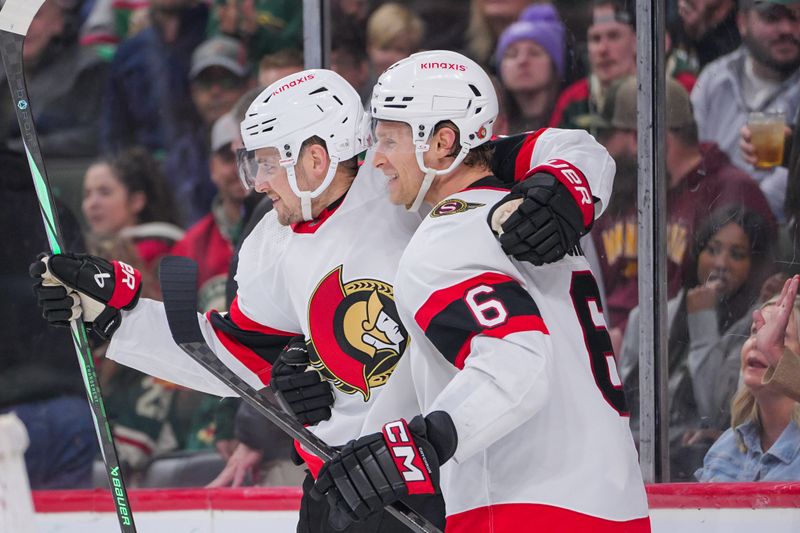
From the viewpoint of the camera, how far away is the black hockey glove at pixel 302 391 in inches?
83.2

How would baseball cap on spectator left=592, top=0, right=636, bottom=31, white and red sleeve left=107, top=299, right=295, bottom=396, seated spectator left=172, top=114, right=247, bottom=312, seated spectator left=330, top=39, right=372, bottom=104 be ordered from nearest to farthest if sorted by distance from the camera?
white and red sleeve left=107, top=299, right=295, bottom=396 → baseball cap on spectator left=592, top=0, right=636, bottom=31 → seated spectator left=330, top=39, right=372, bottom=104 → seated spectator left=172, top=114, right=247, bottom=312

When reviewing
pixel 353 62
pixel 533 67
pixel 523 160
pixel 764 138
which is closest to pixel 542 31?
pixel 533 67

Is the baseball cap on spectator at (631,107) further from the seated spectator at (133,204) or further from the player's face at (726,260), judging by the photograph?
the seated spectator at (133,204)

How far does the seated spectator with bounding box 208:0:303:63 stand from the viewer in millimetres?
3555

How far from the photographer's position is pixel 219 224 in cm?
376

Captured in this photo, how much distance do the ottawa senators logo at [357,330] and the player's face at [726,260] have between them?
4.29 feet

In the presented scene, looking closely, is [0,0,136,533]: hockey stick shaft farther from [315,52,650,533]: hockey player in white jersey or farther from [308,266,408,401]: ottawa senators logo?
[315,52,650,533]: hockey player in white jersey

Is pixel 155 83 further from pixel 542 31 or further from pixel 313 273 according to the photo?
pixel 313 273

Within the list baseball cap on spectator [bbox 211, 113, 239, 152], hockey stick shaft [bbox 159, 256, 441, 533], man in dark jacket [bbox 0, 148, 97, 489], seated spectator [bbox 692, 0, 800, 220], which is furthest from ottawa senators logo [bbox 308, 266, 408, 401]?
man in dark jacket [bbox 0, 148, 97, 489]

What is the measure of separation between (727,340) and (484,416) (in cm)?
167

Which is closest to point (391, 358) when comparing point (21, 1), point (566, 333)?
point (566, 333)

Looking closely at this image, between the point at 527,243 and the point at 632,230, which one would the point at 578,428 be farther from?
the point at 632,230

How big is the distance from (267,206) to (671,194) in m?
1.32

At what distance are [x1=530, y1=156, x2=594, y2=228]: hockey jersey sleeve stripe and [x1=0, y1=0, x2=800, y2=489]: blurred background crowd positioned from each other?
1.34m
